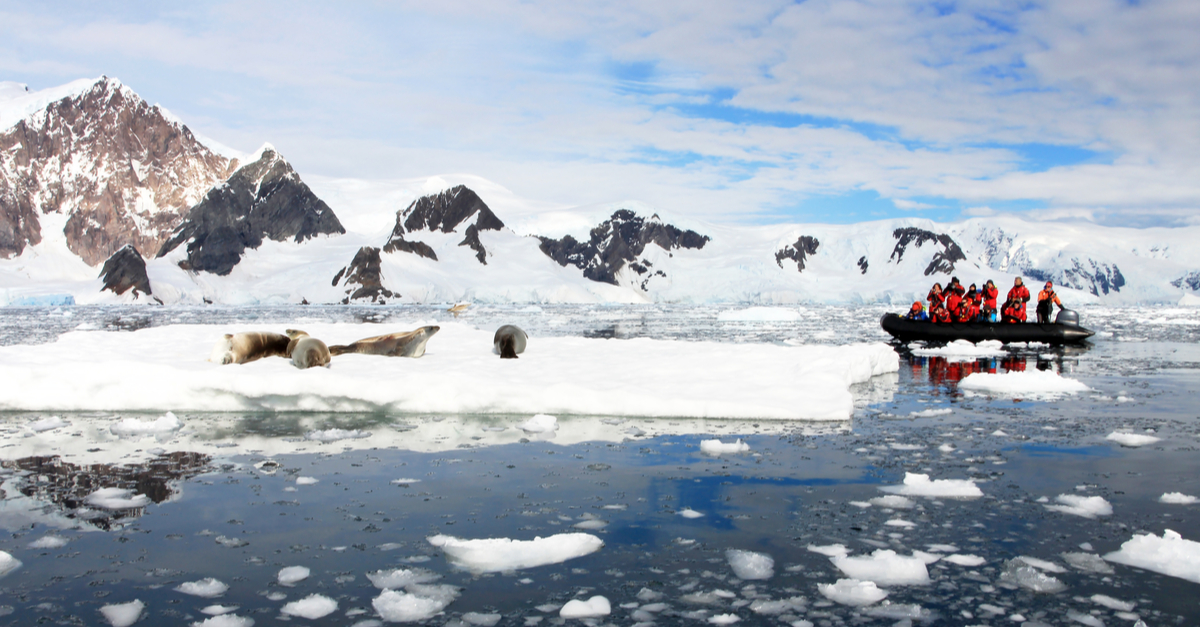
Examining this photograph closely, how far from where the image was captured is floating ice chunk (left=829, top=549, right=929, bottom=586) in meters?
4.05

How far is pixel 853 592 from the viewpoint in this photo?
12.6 feet

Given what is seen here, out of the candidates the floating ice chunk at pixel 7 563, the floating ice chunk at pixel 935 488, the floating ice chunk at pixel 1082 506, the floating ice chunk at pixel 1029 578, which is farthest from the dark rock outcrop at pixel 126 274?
the floating ice chunk at pixel 1029 578

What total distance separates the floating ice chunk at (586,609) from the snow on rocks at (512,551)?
0.62 metres

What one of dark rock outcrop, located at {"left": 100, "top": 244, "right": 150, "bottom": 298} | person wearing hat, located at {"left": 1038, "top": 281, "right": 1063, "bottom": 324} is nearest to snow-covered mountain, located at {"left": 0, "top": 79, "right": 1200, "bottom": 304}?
dark rock outcrop, located at {"left": 100, "top": 244, "right": 150, "bottom": 298}

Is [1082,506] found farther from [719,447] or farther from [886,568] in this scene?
[719,447]

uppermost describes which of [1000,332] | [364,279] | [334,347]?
[364,279]

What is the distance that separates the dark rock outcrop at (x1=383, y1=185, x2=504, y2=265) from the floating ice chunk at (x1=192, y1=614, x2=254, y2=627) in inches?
6088

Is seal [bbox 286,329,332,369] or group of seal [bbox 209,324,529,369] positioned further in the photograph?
group of seal [bbox 209,324,529,369]

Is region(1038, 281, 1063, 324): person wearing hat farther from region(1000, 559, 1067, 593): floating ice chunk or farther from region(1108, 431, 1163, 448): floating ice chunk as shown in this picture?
region(1000, 559, 1067, 593): floating ice chunk

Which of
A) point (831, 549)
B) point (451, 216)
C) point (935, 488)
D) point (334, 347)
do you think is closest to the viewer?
point (831, 549)

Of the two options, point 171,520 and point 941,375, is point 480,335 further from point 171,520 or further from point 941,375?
point 171,520

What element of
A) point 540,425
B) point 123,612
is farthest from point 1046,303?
point 123,612

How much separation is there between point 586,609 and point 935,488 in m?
3.26

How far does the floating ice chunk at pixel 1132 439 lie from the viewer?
7.57 meters
